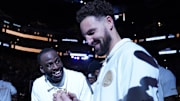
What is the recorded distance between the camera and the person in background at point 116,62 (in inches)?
63.2

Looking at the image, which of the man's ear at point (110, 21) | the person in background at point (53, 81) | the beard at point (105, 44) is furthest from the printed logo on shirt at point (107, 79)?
the person in background at point (53, 81)

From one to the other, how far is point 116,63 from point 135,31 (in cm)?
2148

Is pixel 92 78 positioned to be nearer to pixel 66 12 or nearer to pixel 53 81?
pixel 53 81

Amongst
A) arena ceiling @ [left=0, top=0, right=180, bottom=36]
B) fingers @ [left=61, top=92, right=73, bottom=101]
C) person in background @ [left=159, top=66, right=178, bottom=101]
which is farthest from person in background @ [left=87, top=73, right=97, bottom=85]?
arena ceiling @ [left=0, top=0, right=180, bottom=36]

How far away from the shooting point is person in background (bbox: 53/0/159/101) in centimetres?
160

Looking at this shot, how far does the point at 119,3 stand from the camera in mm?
22031

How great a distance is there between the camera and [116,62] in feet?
5.74

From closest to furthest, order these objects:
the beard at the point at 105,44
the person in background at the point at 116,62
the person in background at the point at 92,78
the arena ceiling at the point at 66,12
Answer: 1. the person in background at the point at 116,62
2. the beard at the point at 105,44
3. the person in background at the point at 92,78
4. the arena ceiling at the point at 66,12

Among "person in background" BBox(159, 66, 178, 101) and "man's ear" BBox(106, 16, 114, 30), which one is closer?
"man's ear" BBox(106, 16, 114, 30)

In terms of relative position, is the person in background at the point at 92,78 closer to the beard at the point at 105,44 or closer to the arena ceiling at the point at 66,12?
the beard at the point at 105,44

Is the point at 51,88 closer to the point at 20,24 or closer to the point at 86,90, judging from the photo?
the point at 86,90

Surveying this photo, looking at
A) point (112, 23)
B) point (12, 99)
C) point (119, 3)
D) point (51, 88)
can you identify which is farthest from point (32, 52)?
point (112, 23)

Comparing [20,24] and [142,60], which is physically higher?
[20,24]

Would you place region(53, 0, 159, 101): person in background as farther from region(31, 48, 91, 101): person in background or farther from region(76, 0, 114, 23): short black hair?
region(31, 48, 91, 101): person in background
